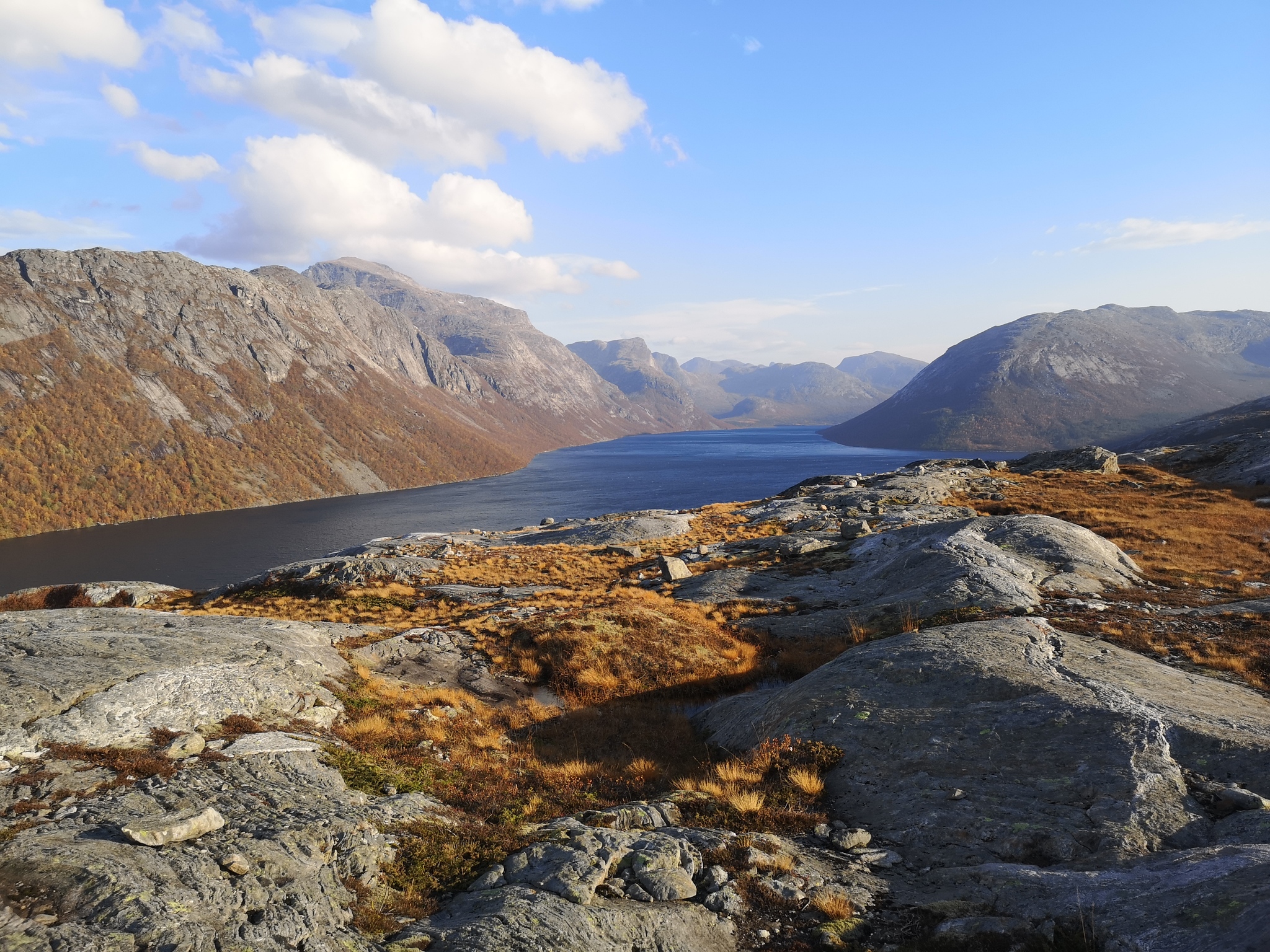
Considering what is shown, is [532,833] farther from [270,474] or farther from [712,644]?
[270,474]

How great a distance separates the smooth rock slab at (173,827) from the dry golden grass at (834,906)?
8.04 m

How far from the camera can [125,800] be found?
8.31m

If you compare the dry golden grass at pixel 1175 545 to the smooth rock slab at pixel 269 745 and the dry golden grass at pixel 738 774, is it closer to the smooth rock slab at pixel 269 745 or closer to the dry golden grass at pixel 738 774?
the dry golden grass at pixel 738 774

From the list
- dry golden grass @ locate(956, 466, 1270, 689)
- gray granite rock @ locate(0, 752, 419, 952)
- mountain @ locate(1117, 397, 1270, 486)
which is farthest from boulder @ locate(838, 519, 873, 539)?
mountain @ locate(1117, 397, 1270, 486)

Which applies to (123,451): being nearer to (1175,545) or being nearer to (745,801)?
(745,801)

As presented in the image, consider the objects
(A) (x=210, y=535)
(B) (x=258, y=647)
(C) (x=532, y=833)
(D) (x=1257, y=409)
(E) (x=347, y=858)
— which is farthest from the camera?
(D) (x=1257, y=409)

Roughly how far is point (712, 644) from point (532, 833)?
43.5ft

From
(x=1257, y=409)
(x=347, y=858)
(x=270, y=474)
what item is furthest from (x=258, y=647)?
(x=1257, y=409)

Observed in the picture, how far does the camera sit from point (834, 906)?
7336 millimetres

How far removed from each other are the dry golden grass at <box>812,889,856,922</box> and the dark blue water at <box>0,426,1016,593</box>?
92809 mm

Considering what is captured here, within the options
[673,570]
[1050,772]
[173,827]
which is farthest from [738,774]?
[673,570]

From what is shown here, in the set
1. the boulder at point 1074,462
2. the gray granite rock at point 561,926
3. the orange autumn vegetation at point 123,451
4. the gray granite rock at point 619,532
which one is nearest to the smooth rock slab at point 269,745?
the gray granite rock at point 561,926

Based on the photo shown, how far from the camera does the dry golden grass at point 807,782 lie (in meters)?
10.8

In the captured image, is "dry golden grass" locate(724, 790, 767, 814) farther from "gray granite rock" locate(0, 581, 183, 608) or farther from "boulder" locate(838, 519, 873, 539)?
"gray granite rock" locate(0, 581, 183, 608)
